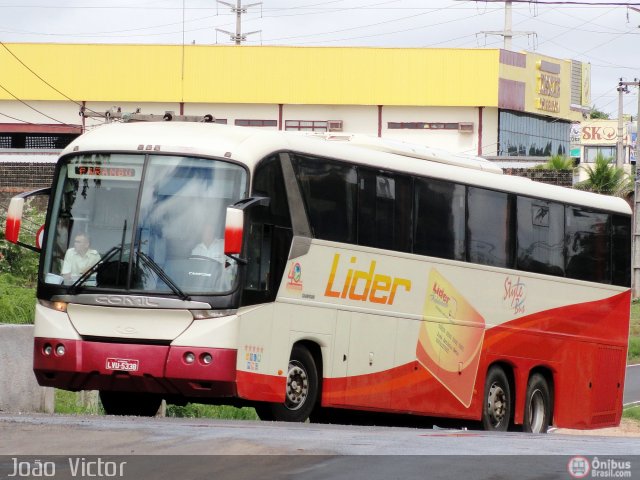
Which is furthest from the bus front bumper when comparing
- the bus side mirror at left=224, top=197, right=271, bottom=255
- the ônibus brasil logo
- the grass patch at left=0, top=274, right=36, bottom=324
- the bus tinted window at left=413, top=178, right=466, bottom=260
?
the grass patch at left=0, top=274, right=36, bottom=324

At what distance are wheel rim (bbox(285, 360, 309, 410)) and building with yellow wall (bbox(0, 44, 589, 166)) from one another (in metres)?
56.9

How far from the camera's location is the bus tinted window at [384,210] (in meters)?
17.2

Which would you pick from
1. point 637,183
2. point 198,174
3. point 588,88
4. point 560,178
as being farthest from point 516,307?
point 588,88

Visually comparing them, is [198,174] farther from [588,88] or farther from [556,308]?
[588,88]

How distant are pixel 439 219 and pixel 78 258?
17.5 ft

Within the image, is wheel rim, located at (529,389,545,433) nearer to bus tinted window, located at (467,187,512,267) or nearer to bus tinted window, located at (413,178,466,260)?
bus tinted window, located at (467,187,512,267)

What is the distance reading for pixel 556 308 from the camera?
2117cm

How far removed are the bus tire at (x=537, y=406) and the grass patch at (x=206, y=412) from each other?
421 centimetres

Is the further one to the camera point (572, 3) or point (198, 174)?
point (572, 3)

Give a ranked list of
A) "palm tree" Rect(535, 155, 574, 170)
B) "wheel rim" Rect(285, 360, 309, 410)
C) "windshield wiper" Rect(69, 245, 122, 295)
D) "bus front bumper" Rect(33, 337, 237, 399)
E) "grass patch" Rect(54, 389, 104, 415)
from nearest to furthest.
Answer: "bus front bumper" Rect(33, 337, 237, 399)
"windshield wiper" Rect(69, 245, 122, 295)
"wheel rim" Rect(285, 360, 309, 410)
"grass patch" Rect(54, 389, 104, 415)
"palm tree" Rect(535, 155, 574, 170)

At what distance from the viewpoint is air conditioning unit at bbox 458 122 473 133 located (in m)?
74.0

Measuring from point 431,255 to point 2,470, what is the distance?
31.7ft

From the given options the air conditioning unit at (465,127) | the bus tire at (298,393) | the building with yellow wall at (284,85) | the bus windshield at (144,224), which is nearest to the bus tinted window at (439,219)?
the bus tire at (298,393)

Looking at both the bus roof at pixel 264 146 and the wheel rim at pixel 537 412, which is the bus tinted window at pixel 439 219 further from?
the wheel rim at pixel 537 412
